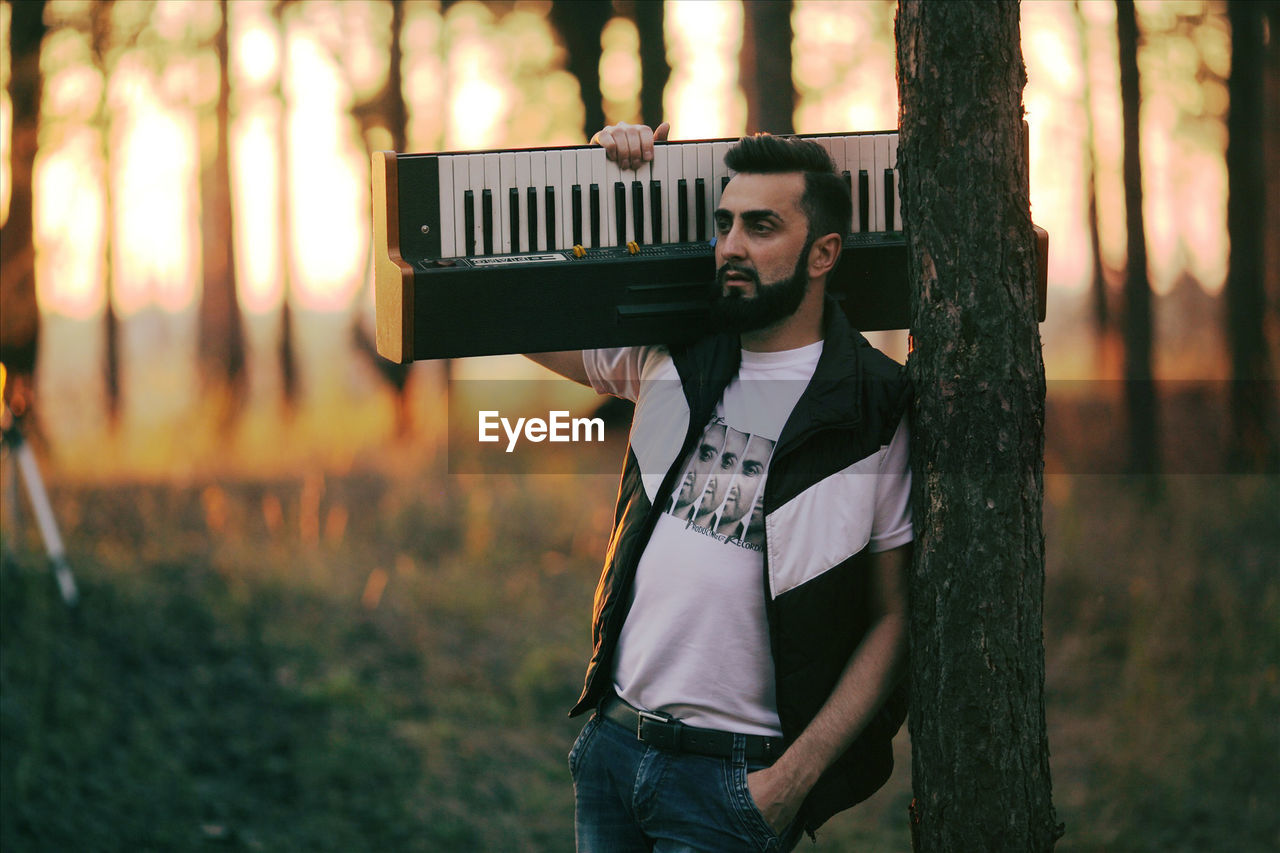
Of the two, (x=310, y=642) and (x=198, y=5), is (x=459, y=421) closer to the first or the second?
(x=310, y=642)

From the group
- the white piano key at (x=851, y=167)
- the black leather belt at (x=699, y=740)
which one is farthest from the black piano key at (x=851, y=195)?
the black leather belt at (x=699, y=740)

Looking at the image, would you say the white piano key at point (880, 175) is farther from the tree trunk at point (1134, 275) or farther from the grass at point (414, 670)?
the tree trunk at point (1134, 275)

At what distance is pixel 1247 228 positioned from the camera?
10609 millimetres

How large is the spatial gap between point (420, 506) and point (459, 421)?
0.77 meters

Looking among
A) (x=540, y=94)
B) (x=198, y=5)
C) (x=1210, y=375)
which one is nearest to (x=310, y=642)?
(x=540, y=94)

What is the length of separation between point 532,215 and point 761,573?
102cm

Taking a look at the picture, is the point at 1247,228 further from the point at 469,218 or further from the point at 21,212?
the point at 21,212

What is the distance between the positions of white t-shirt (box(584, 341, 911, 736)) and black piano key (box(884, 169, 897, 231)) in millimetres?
461

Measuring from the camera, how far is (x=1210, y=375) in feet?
49.6

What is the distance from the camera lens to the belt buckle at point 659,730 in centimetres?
253

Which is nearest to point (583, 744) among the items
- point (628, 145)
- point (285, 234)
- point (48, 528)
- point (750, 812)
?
point (750, 812)

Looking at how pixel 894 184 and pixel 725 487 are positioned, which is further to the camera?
pixel 894 184

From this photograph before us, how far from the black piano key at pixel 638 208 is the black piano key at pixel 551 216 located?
0.19m

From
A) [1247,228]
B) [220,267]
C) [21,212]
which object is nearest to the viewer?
[21,212]
